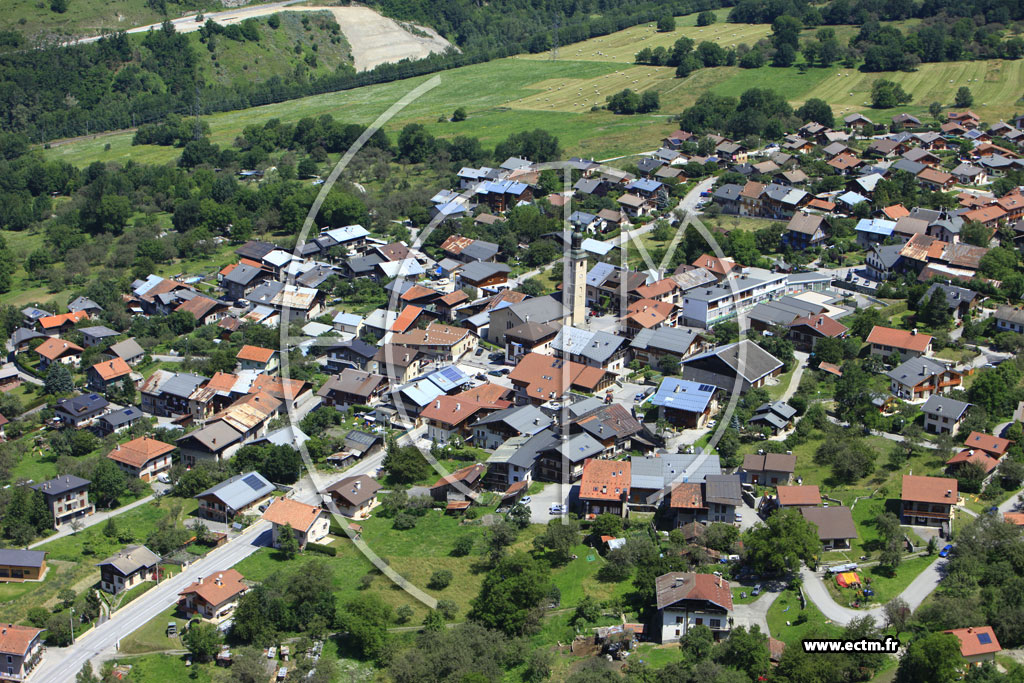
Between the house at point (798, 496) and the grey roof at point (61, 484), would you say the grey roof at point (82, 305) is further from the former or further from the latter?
the house at point (798, 496)

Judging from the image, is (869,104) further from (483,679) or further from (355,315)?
(483,679)

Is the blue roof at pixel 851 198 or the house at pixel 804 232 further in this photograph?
the blue roof at pixel 851 198

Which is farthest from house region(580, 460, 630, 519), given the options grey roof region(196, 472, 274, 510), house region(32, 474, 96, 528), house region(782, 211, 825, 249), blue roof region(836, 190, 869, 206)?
blue roof region(836, 190, 869, 206)

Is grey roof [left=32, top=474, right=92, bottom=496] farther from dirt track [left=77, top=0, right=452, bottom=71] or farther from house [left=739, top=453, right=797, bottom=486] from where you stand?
dirt track [left=77, top=0, right=452, bottom=71]

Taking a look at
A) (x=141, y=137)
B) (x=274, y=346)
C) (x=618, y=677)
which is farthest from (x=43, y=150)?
(x=618, y=677)

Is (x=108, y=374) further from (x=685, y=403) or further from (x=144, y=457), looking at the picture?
(x=685, y=403)

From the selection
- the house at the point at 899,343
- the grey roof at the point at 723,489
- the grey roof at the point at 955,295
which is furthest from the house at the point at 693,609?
the grey roof at the point at 955,295
